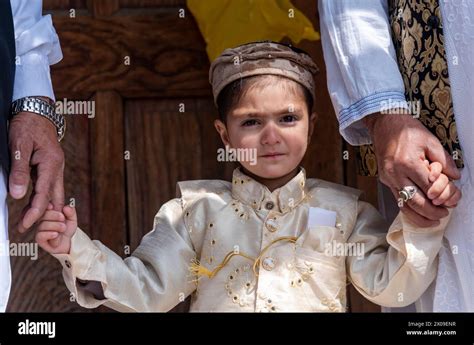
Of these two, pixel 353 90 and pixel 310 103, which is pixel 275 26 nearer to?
pixel 310 103

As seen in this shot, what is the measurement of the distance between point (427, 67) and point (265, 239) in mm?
605

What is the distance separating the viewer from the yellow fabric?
3363mm

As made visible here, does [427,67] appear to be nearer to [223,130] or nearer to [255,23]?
[223,130]

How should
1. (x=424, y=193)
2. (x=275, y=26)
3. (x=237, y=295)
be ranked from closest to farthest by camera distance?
(x=424, y=193) < (x=237, y=295) < (x=275, y=26)

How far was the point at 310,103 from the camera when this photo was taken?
311 centimetres

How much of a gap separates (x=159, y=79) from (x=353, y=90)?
890 millimetres

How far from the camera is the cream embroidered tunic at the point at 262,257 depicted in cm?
285

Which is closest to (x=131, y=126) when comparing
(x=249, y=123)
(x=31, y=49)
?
(x=249, y=123)

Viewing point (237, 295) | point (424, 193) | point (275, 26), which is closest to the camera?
point (424, 193)

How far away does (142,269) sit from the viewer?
2.94 m

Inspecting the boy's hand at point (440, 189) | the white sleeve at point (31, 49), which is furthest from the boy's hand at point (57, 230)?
the boy's hand at point (440, 189)

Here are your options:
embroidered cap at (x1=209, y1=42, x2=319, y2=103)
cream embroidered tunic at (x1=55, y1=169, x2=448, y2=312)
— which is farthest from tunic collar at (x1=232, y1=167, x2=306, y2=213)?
embroidered cap at (x1=209, y1=42, x2=319, y2=103)

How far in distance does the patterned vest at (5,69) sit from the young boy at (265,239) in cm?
34
